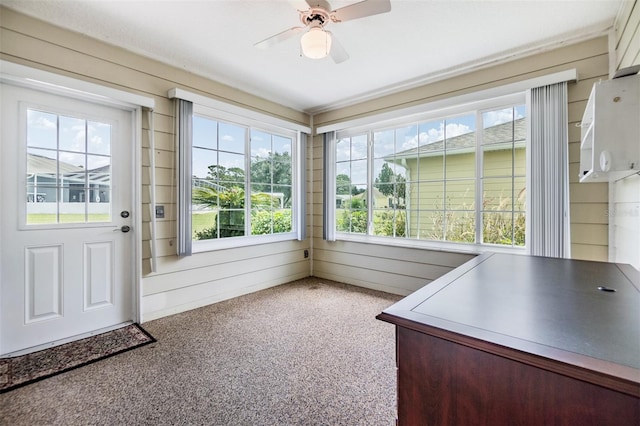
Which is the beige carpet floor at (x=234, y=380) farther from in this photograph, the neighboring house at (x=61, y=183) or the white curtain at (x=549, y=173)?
the white curtain at (x=549, y=173)

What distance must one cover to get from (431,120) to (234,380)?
3305 mm

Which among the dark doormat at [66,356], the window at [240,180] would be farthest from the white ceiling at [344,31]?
the dark doormat at [66,356]

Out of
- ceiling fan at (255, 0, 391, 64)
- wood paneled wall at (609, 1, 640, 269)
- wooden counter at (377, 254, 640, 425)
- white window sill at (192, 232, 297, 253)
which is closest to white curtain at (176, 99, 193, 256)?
white window sill at (192, 232, 297, 253)

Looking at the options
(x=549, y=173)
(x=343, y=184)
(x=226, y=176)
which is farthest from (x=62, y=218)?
(x=549, y=173)

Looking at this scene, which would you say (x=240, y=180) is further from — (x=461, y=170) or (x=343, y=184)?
(x=461, y=170)

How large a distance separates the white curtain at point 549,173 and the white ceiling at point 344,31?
54 centimetres

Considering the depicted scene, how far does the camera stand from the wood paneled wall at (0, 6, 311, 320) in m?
2.26

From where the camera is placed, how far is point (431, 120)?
3.50 m

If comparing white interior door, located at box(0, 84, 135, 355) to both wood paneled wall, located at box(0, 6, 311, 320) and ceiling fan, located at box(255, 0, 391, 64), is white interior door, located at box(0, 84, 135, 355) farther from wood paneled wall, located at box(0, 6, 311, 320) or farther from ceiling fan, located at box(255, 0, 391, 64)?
ceiling fan, located at box(255, 0, 391, 64)

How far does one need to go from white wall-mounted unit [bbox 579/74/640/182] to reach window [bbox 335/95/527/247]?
1.62 meters

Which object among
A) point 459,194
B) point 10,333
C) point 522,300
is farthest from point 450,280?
point 10,333

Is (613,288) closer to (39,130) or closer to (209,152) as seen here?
(209,152)

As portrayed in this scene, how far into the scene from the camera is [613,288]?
126 centimetres

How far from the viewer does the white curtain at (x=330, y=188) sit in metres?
4.25
